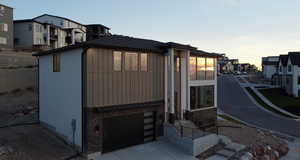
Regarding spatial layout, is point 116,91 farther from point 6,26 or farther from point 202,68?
point 6,26

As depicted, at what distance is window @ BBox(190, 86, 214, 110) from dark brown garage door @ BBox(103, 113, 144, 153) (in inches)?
200

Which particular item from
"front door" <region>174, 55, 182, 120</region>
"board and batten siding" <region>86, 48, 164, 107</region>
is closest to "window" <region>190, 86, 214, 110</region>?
"front door" <region>174, 55, 182, 120</region>

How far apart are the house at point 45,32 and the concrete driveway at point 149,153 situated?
37.5 m

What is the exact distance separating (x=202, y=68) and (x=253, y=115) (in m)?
17.1

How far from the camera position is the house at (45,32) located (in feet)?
156

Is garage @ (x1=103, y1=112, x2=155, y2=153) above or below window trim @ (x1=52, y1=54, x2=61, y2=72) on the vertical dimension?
below

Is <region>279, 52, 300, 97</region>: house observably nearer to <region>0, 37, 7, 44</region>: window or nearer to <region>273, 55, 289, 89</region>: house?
<region>273, 55, 289, 89</region>: house

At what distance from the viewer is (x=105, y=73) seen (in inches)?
450

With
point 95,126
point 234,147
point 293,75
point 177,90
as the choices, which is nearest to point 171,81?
point 177,90

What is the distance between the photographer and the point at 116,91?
1193cm

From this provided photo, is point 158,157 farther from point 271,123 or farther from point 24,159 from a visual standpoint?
point 271,123

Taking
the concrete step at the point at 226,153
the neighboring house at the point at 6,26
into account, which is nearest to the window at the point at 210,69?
the concrete step at the point at 226,153

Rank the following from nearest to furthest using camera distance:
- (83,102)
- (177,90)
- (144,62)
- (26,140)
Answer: (83,102) < (26,140) < (144,62) < (177,90)

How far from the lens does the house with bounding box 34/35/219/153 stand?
11.0m
